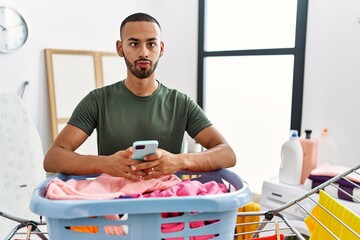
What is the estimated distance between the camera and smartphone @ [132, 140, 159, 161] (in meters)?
0.68

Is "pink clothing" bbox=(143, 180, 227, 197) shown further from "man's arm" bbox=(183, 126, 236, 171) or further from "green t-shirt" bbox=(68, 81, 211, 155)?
"green t-shirt" bbox=(68, 81, 211, 155)

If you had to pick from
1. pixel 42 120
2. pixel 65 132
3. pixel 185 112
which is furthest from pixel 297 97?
pixel 42 120

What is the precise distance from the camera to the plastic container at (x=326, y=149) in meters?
1.86

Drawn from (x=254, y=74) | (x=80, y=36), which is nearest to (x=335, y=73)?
(x=254, y=74)

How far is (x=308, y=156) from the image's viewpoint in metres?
1.86

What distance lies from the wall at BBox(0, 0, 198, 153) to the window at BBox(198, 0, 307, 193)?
18 cm

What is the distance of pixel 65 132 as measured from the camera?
100 centimetres

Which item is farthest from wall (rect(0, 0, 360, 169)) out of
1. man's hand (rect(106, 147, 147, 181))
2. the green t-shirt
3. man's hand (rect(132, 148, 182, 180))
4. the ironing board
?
man's hand (rect(106, 147, 147, 181))

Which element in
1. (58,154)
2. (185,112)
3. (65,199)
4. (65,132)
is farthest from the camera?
(185,112)

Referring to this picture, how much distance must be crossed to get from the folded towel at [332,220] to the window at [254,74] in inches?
56.8

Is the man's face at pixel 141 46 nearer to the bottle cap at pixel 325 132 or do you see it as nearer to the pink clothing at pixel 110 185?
the pink clothing at pixel 110 185

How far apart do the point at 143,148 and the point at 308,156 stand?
142 centimetres

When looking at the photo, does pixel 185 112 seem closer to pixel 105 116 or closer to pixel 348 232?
pixel 105 116

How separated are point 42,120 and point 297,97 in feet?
6.18
